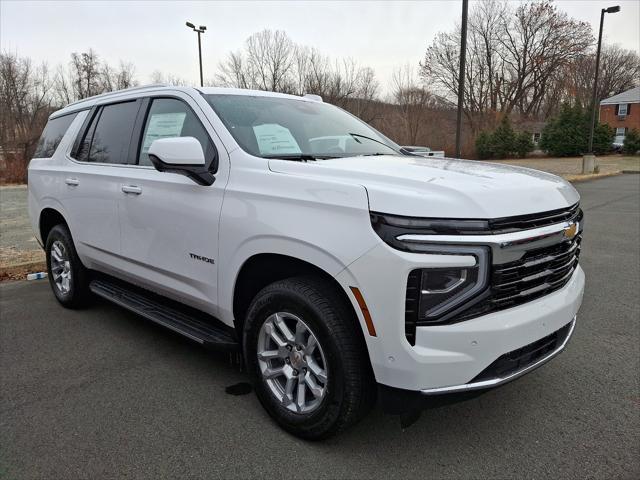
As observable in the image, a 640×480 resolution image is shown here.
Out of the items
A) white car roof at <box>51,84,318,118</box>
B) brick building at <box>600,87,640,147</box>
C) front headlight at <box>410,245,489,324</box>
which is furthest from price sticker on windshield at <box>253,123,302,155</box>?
brick building at <box>600,87,640,147</box>

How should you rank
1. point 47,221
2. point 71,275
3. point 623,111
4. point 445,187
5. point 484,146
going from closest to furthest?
1. point 445,187
2. point 71,275
3. point 47,221
4. point 484,146
5. point 623,111

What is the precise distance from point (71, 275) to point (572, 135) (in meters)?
41.2

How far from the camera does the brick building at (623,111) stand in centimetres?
5478

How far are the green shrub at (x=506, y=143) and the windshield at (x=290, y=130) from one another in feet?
126

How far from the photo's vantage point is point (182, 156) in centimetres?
278

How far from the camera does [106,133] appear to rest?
4141mm

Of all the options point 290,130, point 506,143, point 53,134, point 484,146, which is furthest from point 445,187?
point 484,146

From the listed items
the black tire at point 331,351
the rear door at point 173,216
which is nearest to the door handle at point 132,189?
the rear door at point 173,216

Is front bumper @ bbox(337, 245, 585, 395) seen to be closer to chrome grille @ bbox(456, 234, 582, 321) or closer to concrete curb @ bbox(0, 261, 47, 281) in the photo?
chrome grille @ bbox(456, 234, 582, 321)

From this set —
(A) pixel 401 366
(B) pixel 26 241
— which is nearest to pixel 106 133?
(A) pixel 401 366

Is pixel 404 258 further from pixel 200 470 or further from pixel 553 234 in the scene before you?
pixel 200 470

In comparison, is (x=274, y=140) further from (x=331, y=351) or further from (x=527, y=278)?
(x=527, y=278)

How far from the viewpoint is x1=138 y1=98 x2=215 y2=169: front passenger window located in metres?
3.14

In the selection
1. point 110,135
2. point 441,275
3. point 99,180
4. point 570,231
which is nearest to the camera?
point 441,275
